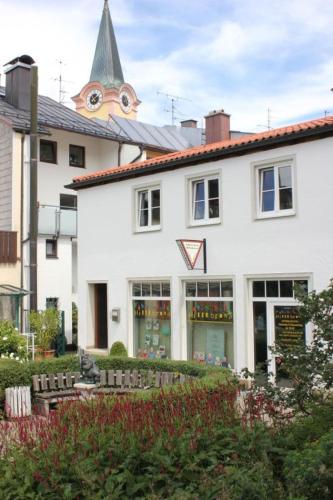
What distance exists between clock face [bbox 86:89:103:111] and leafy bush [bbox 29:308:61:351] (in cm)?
4366

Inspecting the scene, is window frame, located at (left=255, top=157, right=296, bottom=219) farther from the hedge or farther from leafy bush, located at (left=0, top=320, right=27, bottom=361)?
leafy bush, located at (left=0, top=320, right=27, bottom=361)

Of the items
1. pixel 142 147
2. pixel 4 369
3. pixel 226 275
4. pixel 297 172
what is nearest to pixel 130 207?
pixel 226 275

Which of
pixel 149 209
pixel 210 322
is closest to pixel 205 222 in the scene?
pixel 149 209

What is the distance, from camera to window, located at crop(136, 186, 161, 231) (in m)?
17.3

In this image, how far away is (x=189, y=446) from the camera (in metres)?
5.81

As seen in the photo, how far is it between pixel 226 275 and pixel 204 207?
2.04 meters

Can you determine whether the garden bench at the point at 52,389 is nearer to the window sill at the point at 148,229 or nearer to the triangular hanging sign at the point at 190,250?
the triangular hanging sign at the point at 190,250

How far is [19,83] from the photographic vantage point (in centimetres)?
2827

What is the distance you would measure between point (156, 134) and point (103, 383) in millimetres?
27114

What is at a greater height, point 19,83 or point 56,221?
point 19,83

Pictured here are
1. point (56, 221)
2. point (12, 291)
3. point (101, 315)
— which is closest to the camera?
point (101, 315)

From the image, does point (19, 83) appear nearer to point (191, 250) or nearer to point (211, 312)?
point (191, 250)

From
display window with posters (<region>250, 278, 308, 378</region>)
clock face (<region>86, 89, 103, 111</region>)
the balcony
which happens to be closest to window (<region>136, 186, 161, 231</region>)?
display window with posters (<region>250, 278, 308, 378</region>)

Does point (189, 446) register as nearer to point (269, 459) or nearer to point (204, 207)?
point (269, 459)
